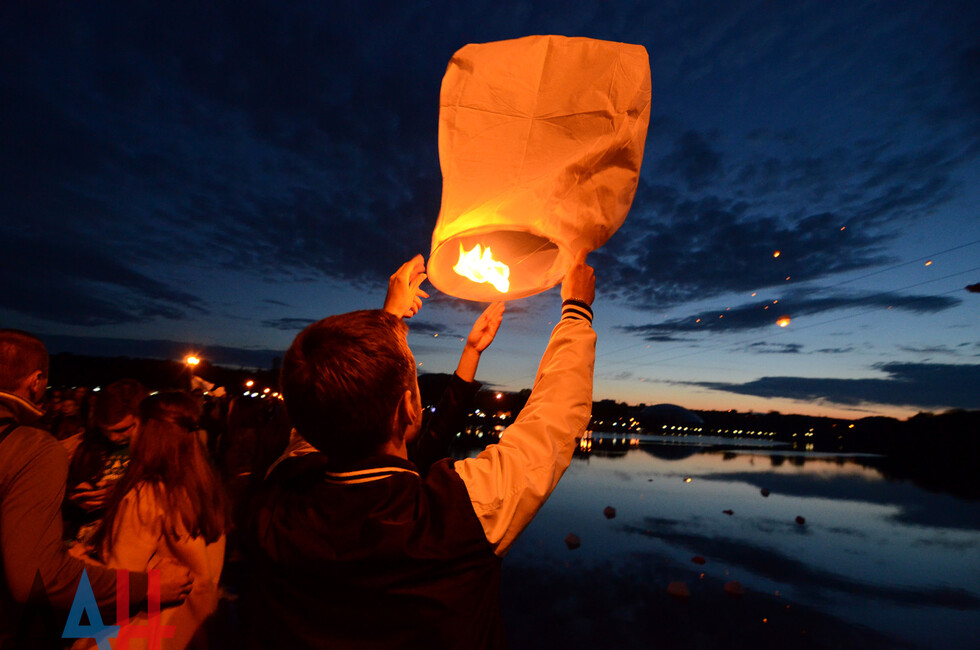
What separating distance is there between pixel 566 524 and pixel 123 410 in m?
10.1

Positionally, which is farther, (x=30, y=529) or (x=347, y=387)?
(x=30, y=529)

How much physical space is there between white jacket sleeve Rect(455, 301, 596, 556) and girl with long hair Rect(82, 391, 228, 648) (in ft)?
6.19

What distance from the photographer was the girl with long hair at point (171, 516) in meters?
2.07

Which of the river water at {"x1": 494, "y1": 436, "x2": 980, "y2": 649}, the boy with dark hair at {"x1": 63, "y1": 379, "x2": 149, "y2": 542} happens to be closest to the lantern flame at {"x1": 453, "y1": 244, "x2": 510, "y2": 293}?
the boy with dark hair at {"x1": 63, "y1": 379, "x2": 149, "y2": 542}

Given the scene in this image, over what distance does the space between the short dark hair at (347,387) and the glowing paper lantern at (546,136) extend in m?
0.57

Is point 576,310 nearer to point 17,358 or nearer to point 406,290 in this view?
point 406,290

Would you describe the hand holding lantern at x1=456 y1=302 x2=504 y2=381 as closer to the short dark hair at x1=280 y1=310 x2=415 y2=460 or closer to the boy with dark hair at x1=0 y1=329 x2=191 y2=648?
the short dark hair at x1=280 y1=310 x2=415 y2=460

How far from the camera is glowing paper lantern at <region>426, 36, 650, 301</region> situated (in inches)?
54.9

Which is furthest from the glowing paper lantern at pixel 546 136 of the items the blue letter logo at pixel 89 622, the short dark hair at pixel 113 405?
the short dark hair at pixel 113 405

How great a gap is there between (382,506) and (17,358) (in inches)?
84.3

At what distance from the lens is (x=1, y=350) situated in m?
1.97

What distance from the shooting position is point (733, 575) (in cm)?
838

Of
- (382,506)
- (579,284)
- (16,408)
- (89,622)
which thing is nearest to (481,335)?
(579,284)

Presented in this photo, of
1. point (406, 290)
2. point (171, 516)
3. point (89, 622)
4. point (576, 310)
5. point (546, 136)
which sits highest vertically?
point (546, 136)
